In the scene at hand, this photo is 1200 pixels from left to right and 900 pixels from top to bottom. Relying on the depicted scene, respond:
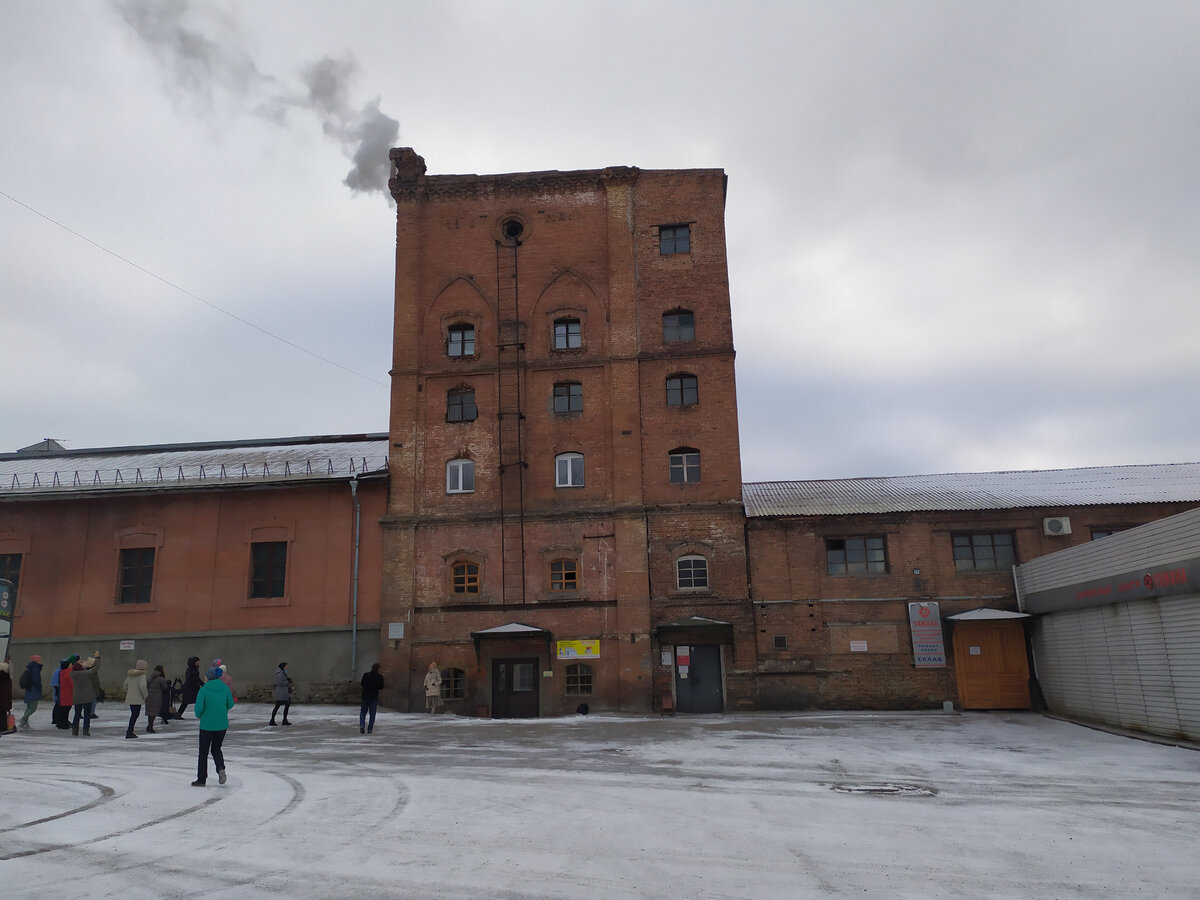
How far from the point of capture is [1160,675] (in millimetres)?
17875

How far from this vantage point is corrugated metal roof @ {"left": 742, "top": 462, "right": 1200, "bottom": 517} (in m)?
26.7

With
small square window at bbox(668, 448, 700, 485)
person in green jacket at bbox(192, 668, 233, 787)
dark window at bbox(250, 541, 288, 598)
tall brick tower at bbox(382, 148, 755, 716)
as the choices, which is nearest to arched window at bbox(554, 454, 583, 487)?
tall brick tower at bbox(382, 148, 755, 716)

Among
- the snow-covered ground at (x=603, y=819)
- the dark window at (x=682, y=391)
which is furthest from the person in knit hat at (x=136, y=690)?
the dark window at (x=682, y=391)

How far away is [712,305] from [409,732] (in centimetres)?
1700

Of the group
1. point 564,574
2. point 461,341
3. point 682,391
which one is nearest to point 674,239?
point 682,391

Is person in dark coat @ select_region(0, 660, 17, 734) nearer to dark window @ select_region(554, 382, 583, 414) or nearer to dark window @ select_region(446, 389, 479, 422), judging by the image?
dark window @ select_region(446, 389, 479, 422)

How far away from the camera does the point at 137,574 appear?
28.3m

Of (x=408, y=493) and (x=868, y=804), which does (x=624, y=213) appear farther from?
(x=868, y=804)

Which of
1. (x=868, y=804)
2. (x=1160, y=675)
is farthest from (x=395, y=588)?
(x=1160, y=675)

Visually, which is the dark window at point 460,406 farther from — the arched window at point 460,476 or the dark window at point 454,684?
the dark window at point 454,684

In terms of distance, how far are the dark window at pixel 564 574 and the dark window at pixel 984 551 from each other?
483 inches

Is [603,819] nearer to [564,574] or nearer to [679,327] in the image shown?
[564,574]

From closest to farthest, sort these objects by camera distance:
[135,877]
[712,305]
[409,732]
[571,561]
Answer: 1. [135,877]
2. [409,732]
3. [571,561]
4. [712,305]

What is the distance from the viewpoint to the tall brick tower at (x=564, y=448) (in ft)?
85.0
